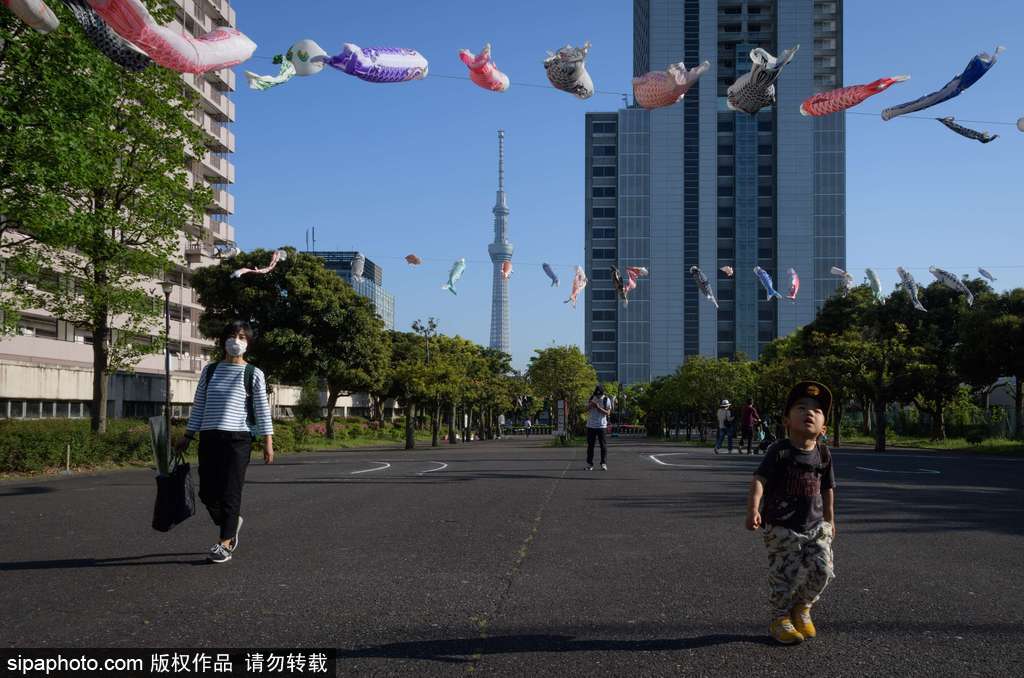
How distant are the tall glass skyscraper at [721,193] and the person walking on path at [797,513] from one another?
104600 mm

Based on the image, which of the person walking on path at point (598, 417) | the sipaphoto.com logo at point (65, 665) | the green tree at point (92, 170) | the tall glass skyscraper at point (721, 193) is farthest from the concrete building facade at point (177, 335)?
the tall glass skyscraper at point (721, 193)

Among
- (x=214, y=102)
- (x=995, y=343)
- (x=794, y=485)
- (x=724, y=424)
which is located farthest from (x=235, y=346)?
(x=214, y=102)

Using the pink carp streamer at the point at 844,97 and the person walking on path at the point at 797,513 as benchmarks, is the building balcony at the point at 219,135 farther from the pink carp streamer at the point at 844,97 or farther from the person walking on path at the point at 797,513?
the person walking on path at the point at 797,513

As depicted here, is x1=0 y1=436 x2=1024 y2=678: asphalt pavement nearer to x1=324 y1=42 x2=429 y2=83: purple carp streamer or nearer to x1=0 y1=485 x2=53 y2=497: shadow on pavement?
x1=0 y1=485 x2=53 y2=497: shadow on pavement

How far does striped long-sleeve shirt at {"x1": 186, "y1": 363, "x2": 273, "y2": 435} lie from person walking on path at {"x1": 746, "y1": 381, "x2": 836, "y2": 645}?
391 cm

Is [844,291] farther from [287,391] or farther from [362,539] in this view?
[362,539]

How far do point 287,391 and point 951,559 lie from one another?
196 feet

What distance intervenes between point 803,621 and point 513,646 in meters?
1.50

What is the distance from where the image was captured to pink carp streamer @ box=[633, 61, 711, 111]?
1341cm

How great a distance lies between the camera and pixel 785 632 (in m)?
4.41

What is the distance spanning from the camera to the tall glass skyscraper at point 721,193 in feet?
349

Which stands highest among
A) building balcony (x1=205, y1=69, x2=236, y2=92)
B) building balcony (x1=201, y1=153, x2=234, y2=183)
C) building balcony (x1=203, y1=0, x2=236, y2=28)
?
Result: building balcony (x1=203, y1=0, x2=236, y2=28)

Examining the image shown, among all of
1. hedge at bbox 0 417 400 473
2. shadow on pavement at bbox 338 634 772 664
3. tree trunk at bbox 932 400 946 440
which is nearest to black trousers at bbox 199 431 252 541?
shadow on pavement at bbox 338 634 772 664

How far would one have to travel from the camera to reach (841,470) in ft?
65.5
